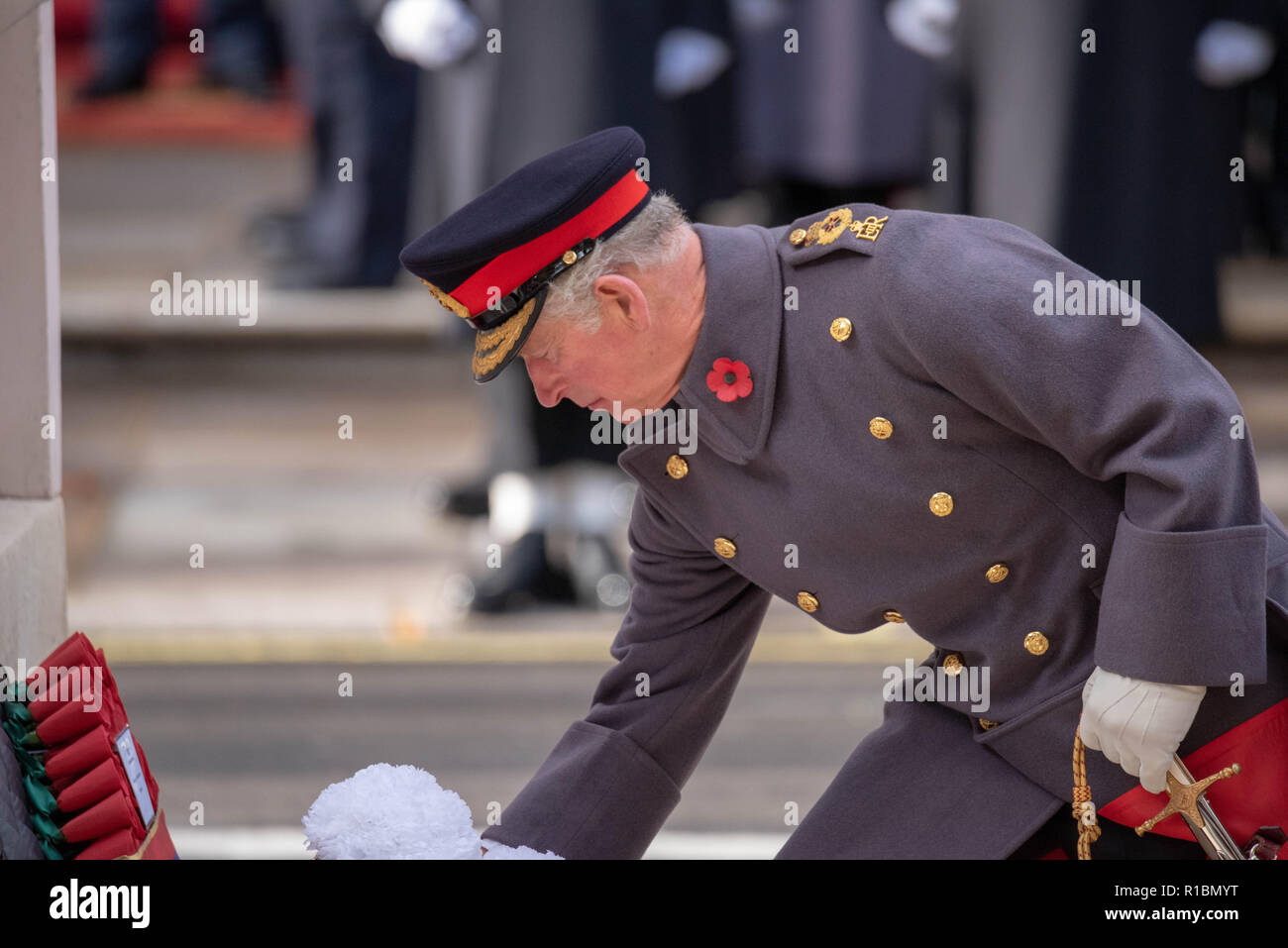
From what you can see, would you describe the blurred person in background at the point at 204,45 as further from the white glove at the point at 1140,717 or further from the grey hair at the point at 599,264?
the white glove at the point at 1140,717

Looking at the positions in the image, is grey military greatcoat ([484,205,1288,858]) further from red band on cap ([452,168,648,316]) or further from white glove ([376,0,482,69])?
white glove ([376,0,482,69])

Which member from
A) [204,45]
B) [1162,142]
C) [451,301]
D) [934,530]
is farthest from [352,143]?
[934,530]

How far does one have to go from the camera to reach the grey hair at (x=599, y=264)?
5.35ft

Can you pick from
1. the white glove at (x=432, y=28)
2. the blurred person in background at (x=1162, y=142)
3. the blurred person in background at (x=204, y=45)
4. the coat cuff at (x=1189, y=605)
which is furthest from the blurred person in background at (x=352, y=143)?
the coat cuff at (x=1189, y=605)

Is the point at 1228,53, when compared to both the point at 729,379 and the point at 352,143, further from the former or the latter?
the point at 729,379

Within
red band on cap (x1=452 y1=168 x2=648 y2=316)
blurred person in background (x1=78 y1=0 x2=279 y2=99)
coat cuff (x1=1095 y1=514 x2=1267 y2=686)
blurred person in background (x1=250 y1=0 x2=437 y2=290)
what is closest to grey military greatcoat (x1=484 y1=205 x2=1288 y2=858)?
coat cuff (x1=1095 y1=514 x2=1267 y2=686)

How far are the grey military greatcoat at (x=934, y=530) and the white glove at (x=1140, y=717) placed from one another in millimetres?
20

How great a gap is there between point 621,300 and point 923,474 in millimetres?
307

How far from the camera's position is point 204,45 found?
317 inches

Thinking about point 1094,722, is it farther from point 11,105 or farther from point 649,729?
point 11,105

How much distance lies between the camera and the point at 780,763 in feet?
11.6

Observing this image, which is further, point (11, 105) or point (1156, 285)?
point (1156, 285)
